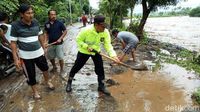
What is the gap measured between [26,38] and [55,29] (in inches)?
94.0

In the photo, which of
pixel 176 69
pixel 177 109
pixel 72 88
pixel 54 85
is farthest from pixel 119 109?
pixel 176 69

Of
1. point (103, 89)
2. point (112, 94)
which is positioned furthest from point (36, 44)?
point (112, 94)

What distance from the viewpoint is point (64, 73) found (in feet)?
30.2

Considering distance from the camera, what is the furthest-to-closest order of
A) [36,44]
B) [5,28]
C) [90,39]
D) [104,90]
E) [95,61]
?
[5,28] → [104,90] → [95,61] → [90,39] → [36,44]

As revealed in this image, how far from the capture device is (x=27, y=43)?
245 inches

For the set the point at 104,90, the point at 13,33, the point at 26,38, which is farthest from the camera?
the point at 104,90

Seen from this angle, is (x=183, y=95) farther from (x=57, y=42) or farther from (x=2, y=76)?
(x=2, y=76)

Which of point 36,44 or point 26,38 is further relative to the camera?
point 36,44

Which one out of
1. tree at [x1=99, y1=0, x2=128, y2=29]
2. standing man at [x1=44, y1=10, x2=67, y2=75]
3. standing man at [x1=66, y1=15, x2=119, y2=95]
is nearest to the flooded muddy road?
standing man at [x1=44, y1=10, x2=67, y2=75]

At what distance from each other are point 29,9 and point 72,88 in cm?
250

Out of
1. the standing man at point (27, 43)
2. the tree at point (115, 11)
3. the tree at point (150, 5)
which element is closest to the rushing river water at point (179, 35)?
the tree at point (150, 5)

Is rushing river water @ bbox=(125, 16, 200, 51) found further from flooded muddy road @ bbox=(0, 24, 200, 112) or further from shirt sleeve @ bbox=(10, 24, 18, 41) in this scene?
shirt sleeve @ bbox=(10, 24, 18, 41)

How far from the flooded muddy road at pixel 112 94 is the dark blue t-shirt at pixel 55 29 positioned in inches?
44.1

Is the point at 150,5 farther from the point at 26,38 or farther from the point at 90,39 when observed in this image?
the point at 26,38
